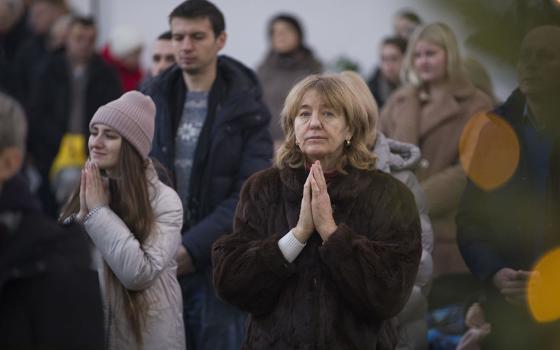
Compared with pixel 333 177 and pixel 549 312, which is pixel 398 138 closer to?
pixel 333 177

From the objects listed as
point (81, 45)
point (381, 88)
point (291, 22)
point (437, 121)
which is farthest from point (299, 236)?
point (81, 45)

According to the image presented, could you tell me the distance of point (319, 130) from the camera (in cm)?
448

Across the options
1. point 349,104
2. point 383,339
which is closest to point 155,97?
point 349,104

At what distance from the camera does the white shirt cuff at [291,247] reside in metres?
4.29

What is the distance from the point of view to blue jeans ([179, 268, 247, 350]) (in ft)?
18.6

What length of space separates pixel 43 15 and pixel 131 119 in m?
7.57

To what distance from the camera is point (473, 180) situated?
5.12 metres

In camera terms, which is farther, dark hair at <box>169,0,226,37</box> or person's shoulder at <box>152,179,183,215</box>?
dark hair at <box>169,0,226,37</box>

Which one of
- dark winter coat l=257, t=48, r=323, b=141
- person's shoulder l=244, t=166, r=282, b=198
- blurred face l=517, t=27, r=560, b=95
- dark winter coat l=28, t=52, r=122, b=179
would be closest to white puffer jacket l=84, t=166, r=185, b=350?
person's shoulder l=244, t=166, r=282, b=198

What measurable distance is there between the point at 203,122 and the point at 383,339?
1881 millimetres

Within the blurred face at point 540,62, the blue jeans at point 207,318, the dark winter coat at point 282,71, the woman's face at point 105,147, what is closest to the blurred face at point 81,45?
the dark winter coat at point 282,71

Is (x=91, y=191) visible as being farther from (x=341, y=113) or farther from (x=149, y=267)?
(x=341, y=113)

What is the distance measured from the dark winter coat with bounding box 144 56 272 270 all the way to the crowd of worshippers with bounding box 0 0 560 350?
0.4 inches

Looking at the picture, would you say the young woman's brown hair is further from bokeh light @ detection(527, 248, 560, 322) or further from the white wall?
the white wall
